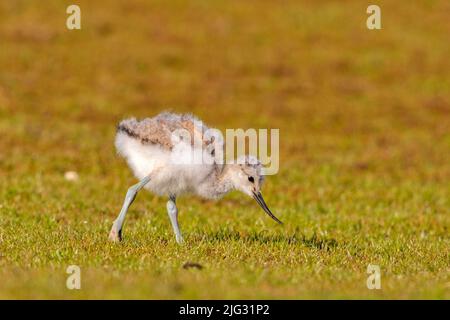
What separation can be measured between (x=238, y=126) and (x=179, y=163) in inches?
690

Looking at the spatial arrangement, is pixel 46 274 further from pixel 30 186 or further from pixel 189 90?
pixel 189 90

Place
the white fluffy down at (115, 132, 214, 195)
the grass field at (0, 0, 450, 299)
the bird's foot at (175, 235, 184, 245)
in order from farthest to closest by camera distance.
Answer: the bird's foot at (175, 235, 184, 245) → the white fluffy down at (115, 132, 214, 195) → the grass field at (0, 0, 450, 299)

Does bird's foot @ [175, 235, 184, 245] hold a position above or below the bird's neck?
below

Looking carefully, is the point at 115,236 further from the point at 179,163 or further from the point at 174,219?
the point at 179,163

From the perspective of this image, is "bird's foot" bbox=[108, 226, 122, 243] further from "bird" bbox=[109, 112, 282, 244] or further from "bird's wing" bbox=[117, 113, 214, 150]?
"bird's wing" bbox=[117, 113, 214, 150]

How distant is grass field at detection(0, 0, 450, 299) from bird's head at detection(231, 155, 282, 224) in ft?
2.40

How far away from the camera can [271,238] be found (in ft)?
40.5

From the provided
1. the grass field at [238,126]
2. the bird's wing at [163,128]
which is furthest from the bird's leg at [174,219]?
the bird's wing at [163,128]

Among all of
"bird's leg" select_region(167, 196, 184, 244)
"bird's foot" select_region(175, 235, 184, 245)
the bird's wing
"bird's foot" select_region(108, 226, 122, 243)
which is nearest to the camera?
the bird's wing

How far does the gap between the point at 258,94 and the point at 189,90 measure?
2769mm

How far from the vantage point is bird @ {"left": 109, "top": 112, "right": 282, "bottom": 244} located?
10758 millimetres

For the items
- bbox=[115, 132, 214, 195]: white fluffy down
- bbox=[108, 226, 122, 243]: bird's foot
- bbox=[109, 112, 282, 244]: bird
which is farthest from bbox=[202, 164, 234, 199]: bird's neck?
bbox=[108, 226, 122, 243]: bird's foot

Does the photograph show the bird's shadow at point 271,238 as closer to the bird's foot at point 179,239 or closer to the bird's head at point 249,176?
the bird's foot at point 179,239

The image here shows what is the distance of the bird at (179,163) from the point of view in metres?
10.8
